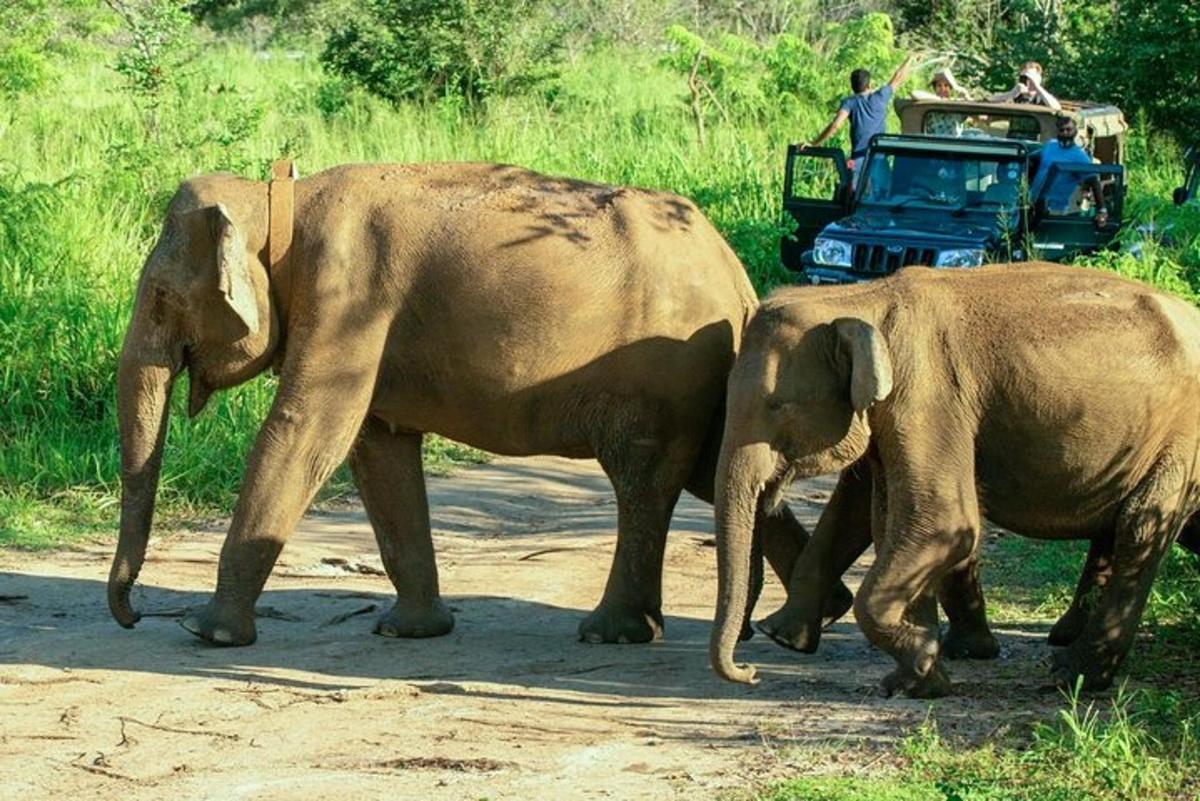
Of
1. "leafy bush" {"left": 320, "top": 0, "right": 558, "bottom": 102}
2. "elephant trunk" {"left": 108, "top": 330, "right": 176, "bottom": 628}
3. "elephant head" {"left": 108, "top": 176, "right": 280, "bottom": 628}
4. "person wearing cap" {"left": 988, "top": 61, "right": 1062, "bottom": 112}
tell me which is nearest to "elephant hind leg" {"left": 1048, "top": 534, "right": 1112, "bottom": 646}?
"elephant head" {"left": 108, "top": 176, "right": 280, "bottom": 628}

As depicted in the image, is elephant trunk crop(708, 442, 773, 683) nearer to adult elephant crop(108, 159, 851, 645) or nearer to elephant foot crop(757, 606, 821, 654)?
elephant foot crop(757, 606, 821, 654)

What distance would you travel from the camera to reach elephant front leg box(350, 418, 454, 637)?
26.1ft

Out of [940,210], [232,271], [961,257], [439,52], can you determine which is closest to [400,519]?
[232,271]

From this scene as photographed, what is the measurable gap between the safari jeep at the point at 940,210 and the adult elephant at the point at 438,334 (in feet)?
23.6

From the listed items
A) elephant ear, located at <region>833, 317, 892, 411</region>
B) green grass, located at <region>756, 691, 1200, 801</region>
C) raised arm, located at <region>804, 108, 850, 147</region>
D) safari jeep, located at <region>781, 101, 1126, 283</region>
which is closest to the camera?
green grass, located at <region>756, 691, 1200, 801</region>

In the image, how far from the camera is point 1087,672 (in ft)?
22.2

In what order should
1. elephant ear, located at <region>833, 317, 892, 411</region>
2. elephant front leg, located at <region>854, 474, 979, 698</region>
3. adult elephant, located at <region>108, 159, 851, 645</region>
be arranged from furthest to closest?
1. adult elephant, located at <region>108, 159, 851, 645</region>
2. elephant front leg, located at <region>854, 474, 979, 698</region>
3. elephant ear, located at <region>833, 317, 892, 411</region>

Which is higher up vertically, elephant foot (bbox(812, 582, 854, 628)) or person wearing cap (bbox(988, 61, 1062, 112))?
person wearing cap (bbox(988, 61, 1062, 112))

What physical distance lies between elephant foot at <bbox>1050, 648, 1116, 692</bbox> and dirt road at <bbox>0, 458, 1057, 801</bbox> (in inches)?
4.8

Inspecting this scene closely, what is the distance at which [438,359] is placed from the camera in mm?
7539

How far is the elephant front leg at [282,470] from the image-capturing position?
7430mm

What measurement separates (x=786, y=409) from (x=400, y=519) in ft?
6.64

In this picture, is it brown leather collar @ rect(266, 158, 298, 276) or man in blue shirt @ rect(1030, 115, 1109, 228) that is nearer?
brown leather collar @ rect(266, 158, 298, 276)

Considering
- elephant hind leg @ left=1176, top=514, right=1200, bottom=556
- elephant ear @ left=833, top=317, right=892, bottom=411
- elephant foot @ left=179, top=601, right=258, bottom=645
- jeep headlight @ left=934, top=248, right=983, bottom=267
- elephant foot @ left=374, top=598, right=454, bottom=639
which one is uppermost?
elephant ear @ left=833, top=317, right=892, bottom=411
